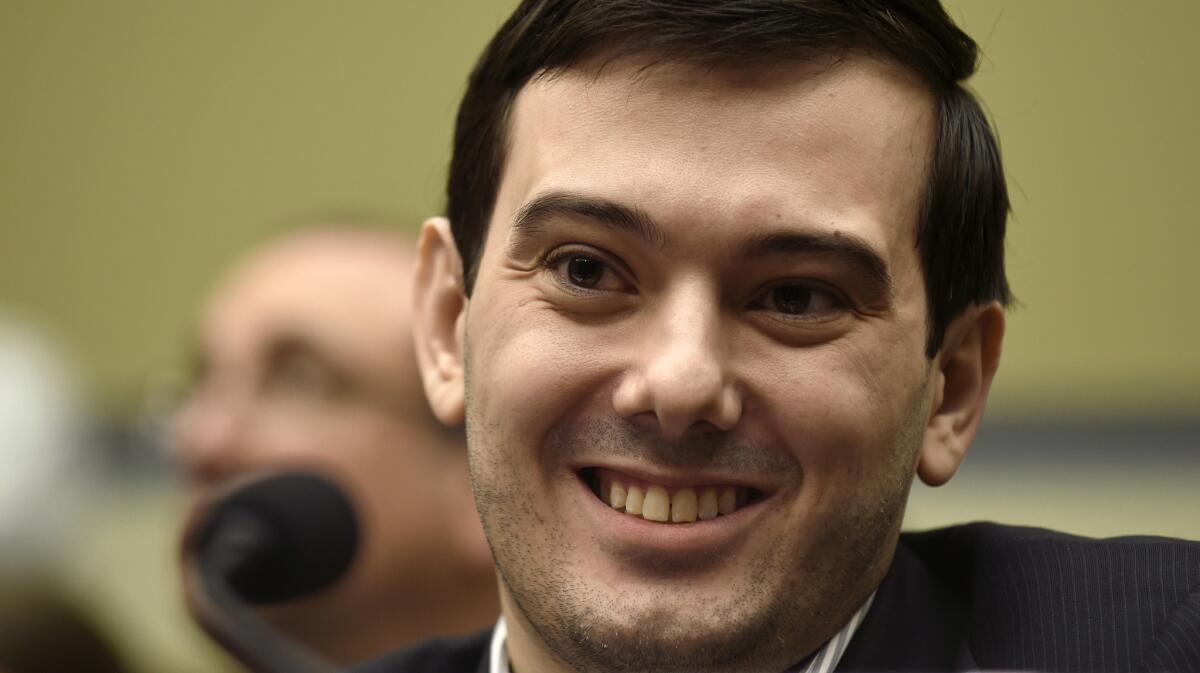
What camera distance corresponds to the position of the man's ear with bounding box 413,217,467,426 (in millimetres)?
1627

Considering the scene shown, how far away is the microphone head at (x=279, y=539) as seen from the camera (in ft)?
5.71

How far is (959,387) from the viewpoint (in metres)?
1.57

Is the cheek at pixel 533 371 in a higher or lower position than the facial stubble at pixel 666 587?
higher

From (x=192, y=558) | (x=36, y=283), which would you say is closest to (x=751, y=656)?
(x=192, y=558)

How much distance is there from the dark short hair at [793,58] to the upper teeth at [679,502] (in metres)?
0.24

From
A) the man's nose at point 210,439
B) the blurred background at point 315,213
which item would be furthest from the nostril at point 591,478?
the blurred background at point 315,213

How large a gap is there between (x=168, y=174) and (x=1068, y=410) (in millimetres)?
2098

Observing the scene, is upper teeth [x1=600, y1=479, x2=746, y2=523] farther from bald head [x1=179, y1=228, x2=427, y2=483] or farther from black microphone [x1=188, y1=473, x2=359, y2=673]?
bald head [x1=179, y1=228, x2=427, y2=483]

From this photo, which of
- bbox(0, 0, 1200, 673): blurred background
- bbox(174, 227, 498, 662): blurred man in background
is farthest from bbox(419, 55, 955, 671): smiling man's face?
bbox(0, 0, 1200, 673): blurred background

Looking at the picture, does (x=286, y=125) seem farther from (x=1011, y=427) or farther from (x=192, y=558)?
(x=192, y=558)

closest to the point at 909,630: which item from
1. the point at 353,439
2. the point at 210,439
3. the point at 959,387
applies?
the point at 959,387

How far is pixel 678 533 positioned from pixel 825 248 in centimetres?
27

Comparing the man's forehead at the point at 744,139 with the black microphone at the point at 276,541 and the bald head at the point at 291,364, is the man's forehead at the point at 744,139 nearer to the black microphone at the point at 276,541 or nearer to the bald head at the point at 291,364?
the black microphone at the point at 276,541

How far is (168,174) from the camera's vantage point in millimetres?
3801
